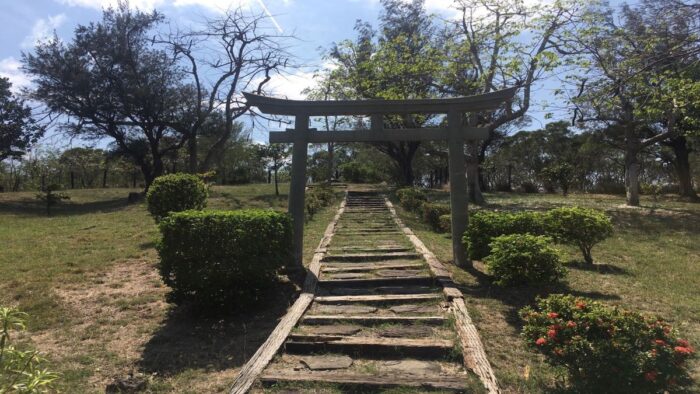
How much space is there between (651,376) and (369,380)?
2.20 metres

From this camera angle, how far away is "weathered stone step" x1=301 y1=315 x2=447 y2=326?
18.5 feet

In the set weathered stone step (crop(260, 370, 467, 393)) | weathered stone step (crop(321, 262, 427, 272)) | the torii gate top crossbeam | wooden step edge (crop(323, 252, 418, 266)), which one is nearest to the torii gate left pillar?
the torii gate top crossbeam

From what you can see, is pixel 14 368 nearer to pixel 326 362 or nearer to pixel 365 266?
pixel 326 362

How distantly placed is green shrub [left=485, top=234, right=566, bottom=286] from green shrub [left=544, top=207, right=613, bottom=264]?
240 cm

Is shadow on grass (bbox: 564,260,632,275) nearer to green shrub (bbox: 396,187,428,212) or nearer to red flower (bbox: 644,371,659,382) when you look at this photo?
red flower (bbox: 644,371,659,382)

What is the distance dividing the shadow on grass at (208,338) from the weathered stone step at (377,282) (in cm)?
68

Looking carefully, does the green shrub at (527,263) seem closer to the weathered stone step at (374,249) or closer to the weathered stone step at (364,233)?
the weathered stone step at (374,249)

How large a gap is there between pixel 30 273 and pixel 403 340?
7.07m

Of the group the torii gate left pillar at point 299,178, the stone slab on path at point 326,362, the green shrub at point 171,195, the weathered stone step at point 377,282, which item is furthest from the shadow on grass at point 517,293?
the green shrub at point 171,195

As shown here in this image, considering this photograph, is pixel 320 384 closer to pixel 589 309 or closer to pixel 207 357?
pixel 207 357

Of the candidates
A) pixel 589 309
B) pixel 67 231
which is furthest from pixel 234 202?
pixel 589 309

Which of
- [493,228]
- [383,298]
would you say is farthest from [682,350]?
[493,228]

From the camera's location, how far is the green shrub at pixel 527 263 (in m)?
6.27

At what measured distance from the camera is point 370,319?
573 cm
